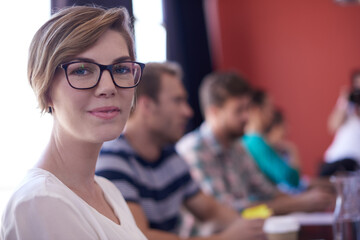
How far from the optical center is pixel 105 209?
85cm

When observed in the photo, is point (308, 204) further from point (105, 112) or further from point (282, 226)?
point (105, 112)

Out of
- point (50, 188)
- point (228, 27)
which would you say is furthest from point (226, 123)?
point (228, 27)

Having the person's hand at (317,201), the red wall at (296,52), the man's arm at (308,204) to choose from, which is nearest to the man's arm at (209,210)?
the man's arm at (308,204)

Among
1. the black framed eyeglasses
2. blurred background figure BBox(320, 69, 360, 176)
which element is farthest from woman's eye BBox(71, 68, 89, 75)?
blurred background figure BBox(320, 69, 360, 176)

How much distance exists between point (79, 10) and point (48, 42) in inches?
2.9

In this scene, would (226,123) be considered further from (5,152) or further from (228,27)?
(228,27)

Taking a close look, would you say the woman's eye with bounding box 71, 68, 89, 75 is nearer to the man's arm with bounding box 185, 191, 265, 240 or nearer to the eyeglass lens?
the eyeglass lens

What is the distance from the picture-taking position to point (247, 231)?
144 cm

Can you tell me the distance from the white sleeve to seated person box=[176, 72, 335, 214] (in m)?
1.70

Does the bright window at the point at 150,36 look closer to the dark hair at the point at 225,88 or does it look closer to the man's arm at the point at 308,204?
the dark hair at the point at 225,88

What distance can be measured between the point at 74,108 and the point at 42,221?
178mm

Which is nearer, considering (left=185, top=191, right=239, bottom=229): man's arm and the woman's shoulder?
the woman's shoulder

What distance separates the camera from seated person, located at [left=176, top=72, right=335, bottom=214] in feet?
7.96

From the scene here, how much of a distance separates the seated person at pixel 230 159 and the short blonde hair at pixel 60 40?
1.73 m
